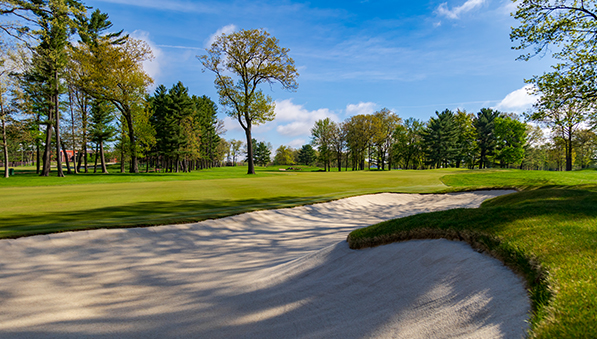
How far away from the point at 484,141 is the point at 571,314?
69708 millimetres

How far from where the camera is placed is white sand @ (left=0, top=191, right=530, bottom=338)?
2.64 metres

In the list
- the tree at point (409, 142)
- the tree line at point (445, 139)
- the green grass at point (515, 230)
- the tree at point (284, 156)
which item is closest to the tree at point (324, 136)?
the tree line at point (445, 139)

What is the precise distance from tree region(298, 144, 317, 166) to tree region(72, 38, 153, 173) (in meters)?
81.2

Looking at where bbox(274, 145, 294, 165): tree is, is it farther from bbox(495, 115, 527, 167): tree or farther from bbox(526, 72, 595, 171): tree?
bbox(526, 72, 595, 171): tree

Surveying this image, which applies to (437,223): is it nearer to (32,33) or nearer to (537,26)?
(537,26)

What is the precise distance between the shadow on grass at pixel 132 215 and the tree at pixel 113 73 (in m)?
25.7

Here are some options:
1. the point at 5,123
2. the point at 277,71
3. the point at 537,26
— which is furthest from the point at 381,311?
the point at 5,123

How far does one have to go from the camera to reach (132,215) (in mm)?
8797

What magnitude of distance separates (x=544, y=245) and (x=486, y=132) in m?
68.2

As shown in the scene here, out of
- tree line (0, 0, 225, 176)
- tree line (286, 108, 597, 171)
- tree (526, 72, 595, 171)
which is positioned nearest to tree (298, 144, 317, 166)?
tree line (286, 108, 597, 171)

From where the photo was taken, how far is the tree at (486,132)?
57438 mm

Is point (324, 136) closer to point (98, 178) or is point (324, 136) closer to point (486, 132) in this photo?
point (486, 132)

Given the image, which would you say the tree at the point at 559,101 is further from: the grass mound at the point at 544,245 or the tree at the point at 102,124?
the tree at the point at 102,124

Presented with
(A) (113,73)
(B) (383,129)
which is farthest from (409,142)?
(A) (113,73)
